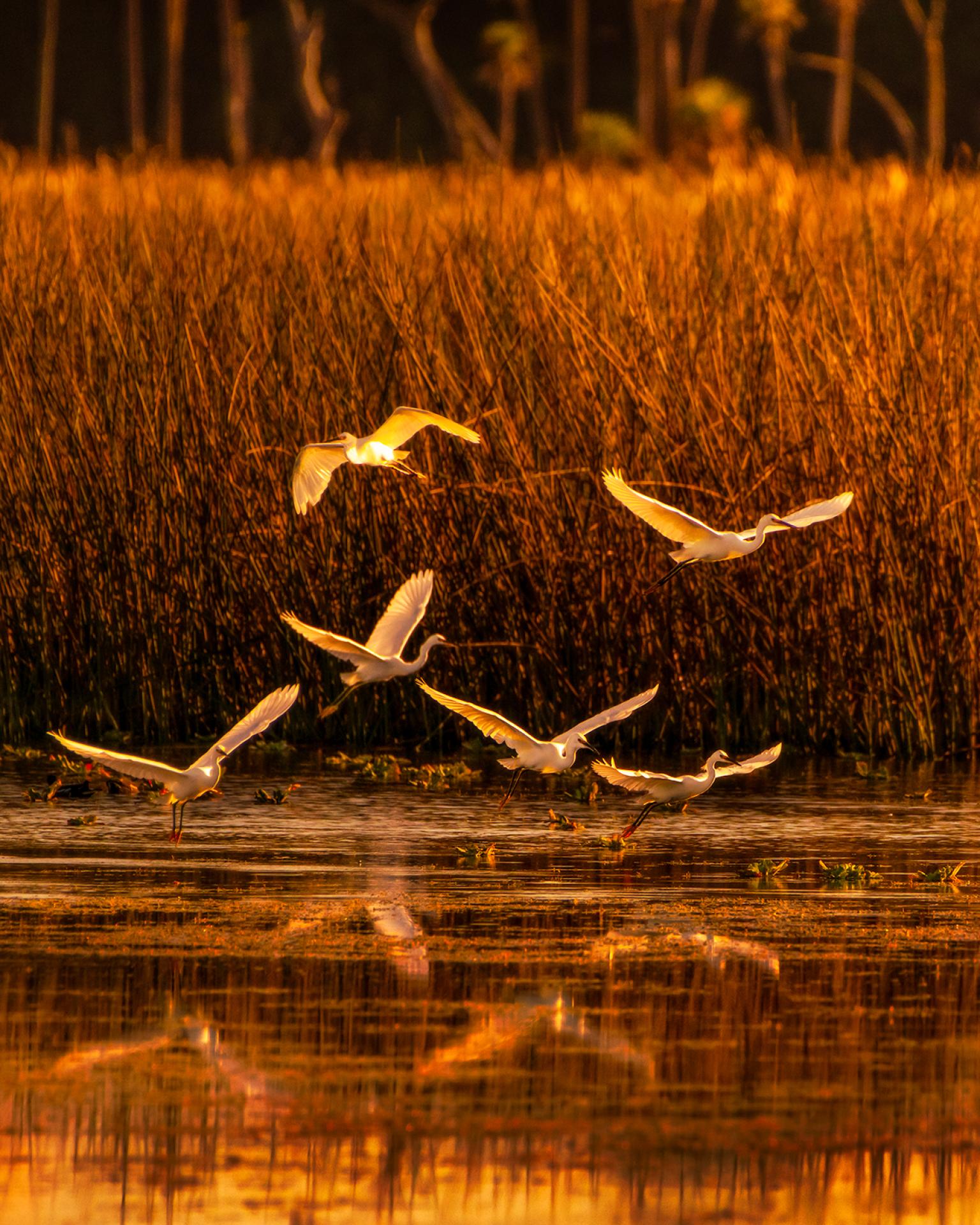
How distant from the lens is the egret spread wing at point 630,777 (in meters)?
7.20

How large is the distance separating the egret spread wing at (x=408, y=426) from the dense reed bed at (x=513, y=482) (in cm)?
164

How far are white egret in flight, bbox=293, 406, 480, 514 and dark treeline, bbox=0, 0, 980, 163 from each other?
47468 millimetres

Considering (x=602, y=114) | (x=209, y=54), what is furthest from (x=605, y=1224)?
(x=209, y=54)

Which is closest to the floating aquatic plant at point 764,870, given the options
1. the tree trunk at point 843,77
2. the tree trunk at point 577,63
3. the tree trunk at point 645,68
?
the tree trunk at point 645,68

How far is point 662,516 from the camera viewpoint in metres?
7.97

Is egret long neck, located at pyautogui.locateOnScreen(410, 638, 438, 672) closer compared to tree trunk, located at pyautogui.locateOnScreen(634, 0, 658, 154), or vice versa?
egret long neck, located at pyautogui.locateOnScreen(410, 638, 438, 672)

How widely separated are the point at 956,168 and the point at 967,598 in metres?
2.77

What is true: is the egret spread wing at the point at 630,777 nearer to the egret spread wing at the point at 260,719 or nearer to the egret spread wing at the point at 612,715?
the egret spread wing at the point at 612,715

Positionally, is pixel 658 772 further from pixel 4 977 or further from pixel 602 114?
pixel 602 114

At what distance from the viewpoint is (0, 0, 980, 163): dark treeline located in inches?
2299

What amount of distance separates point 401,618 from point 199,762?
1.44 metres

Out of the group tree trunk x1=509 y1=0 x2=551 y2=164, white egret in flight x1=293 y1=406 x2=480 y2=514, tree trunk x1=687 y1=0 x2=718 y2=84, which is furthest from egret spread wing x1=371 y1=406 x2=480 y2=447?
tree trunk x1=687 y1=0 x2=718 y2=84

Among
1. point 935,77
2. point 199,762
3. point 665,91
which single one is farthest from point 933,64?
point 199,762

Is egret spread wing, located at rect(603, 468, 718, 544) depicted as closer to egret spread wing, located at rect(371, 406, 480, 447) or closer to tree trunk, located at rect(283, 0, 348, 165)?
egret spread wing, located at rect(371, 406, 480, 447)
